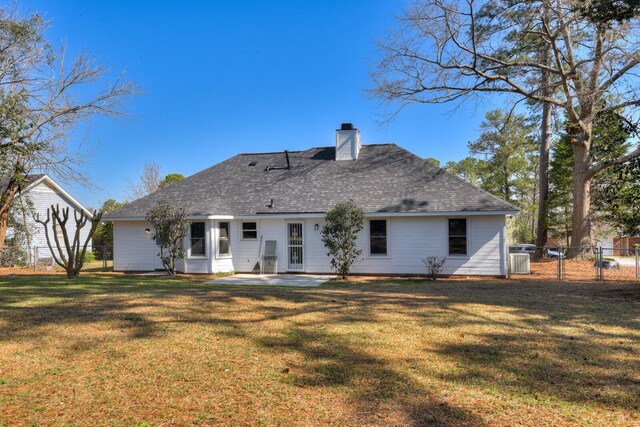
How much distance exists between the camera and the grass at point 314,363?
11.8ft

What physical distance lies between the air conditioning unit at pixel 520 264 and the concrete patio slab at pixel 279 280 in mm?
7354

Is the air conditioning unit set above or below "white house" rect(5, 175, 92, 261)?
below

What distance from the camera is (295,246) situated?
16.5 meters

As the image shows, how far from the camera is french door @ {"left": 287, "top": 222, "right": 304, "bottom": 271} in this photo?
1644 cm

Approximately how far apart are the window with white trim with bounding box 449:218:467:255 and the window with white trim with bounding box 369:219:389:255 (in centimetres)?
249

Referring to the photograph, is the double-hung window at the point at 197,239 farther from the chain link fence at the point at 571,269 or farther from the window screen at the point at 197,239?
the chain link fence at the point at 571,269

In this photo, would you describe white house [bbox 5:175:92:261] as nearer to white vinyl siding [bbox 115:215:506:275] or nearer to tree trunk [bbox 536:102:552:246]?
white vinyl siding [bbox 115:215:506:275]

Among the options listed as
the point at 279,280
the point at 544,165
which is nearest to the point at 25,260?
the point at 279,280

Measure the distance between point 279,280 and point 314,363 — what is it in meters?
9.51

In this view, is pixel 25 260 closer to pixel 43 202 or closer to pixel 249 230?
pixel 43 202

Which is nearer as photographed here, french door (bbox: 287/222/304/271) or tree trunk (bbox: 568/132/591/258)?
french door (bbox: 287/222/304/271)

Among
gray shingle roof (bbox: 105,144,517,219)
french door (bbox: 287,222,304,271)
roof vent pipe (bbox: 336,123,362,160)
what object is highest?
roof vent pipe (bbox: 336,123,362,160)

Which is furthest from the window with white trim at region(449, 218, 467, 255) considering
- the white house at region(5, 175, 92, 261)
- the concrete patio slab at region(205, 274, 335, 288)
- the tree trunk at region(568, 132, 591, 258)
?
the white house at region(5, 175, 92, 261)

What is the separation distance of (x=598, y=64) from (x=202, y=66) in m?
17.8
